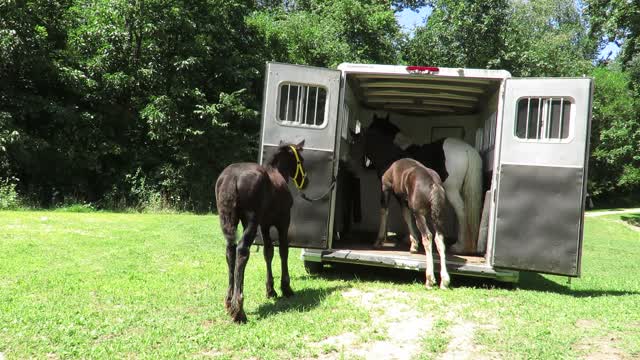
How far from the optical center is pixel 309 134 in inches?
275

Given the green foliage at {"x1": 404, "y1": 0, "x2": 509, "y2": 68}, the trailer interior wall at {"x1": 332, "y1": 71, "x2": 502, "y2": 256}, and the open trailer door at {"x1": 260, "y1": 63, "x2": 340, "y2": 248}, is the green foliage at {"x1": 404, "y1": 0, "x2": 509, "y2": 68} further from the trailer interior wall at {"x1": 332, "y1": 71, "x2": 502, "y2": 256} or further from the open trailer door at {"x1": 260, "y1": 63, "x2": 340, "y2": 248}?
the open trailer door at {"x1": 260, "y1": 63, "x2": 340, "y2": 248}

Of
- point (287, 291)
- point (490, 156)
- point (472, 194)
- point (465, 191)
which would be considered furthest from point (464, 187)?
point (287, 291)

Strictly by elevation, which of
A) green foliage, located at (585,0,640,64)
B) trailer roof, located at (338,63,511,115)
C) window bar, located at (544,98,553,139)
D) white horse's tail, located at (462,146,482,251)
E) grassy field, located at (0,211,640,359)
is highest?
green foliage, located at (585,0,640,64)

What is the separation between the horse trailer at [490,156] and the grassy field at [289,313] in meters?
0.43

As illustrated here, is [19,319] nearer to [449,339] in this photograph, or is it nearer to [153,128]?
[449,339]

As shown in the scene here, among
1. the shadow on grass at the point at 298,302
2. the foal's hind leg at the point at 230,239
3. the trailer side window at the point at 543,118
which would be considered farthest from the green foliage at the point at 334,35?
the foal's hind leg at the point at 230,239

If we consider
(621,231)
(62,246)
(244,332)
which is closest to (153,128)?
(62,246)

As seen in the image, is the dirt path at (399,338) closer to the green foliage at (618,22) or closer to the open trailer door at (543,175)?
the open trailer door at (543,175)

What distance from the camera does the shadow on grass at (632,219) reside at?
76.2 ft

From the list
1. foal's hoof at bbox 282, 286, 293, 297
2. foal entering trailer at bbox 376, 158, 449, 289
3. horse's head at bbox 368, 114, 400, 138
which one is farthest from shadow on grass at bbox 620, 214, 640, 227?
foal's hoof at bbox 282, 286, 293, 297

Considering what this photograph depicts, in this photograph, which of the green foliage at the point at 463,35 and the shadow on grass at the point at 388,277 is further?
the green foliage at the point at 463,35

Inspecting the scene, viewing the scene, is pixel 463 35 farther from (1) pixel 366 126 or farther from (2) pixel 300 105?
(2) pixel 300 105

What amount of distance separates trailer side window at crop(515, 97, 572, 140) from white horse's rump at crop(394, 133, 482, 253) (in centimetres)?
151

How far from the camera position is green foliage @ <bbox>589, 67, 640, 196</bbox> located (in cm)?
2734
